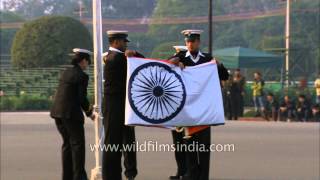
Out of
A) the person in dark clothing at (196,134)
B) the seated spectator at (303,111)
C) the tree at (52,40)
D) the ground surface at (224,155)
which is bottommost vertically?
the ground surface at (224,155)

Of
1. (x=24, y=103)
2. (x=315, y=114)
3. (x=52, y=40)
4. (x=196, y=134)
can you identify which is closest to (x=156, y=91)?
(x=196, y=134)

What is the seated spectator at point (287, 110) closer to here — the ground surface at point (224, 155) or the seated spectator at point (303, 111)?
the seated spectator at point (303, 111)

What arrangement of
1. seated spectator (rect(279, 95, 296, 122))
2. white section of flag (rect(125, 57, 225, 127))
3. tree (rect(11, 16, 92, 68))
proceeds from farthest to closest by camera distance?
tree (rect(11, 16, 92, 68)) → seated spectator (rect(279, 95, 296, 122)) → white section of flag (rect(125, 57, 225, 127))

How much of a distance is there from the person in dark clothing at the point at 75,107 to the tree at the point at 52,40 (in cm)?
2379

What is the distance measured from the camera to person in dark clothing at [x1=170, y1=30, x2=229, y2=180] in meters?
7.17

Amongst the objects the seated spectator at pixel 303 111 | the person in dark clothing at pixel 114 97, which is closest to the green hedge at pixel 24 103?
the seated spectator at pixel 303 111

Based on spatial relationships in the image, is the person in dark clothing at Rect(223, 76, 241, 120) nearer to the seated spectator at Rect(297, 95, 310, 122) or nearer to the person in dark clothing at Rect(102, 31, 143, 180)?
the seated spectator at Rect(297, 95, 310, 122)

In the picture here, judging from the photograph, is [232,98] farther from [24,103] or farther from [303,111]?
[24,103]

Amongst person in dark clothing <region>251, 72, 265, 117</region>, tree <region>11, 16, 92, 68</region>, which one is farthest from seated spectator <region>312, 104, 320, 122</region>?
tree <region>11, 16, 92, 68</region>

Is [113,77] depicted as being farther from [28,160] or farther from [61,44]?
[61,44]

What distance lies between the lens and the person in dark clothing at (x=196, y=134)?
7168 mm

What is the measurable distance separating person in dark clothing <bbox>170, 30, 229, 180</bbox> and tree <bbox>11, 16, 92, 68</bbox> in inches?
955

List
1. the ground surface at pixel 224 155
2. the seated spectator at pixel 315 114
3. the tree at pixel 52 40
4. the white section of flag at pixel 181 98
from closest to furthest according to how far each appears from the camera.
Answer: the white section of flag at pixel 181 98, the ground surface at pixel 224 155, the seated spectator at pixel 315 114, the tree at pixel 52 40

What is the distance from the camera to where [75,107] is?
743cm
